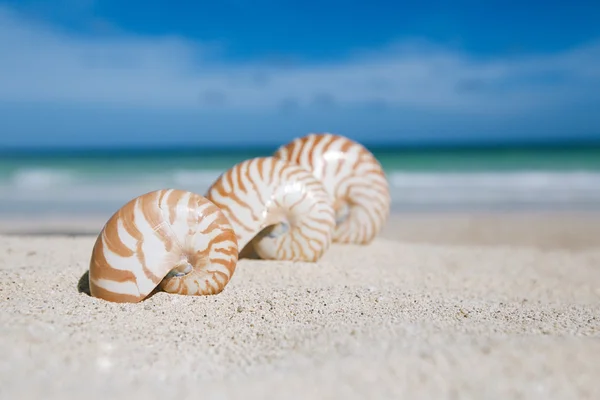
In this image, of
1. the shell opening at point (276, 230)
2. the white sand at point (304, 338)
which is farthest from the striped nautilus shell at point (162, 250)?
the shell opening at point (276, 230)

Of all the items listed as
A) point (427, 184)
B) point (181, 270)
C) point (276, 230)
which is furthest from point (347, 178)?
point (427, 184)

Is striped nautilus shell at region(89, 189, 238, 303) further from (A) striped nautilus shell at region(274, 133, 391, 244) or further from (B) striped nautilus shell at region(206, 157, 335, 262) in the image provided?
(A) striped nautilus shell at region(274, 133, 391, 244)

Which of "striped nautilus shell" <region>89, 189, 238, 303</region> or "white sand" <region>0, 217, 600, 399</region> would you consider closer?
"white sand" <region>0, 217, 600, 399</region>

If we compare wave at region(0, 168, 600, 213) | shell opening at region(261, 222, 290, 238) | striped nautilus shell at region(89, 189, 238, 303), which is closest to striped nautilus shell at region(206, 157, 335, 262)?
shell opening at region(261, 222, 290, 238)

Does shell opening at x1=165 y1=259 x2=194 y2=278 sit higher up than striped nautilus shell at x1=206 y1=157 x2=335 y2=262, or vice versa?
striped nautilus shell at x1=206 y1=157 x2=335 y2=262

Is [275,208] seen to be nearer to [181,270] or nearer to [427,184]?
[181,270]

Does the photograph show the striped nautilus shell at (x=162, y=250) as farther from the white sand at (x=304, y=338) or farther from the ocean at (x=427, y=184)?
the ocean at (x=427, y=184)

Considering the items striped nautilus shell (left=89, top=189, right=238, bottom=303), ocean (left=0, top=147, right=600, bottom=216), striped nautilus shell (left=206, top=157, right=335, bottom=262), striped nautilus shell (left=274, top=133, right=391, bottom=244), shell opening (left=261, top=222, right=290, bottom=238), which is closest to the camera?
striped nautilus shell (left=89, top=189, right=238, bottom=303)
